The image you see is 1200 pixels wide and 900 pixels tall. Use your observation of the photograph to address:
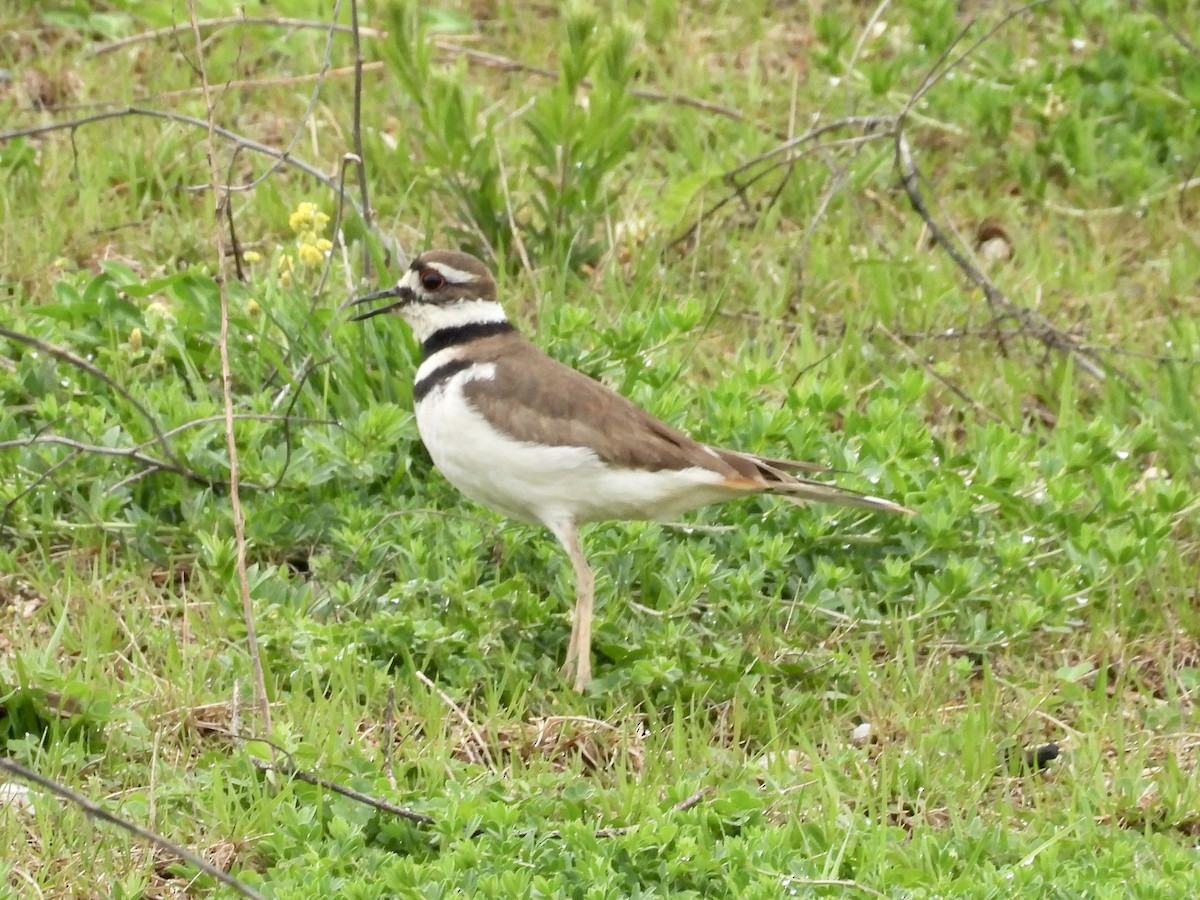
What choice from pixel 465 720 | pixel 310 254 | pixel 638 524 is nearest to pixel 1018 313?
pixel 638 524

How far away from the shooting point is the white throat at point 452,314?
5820 mm

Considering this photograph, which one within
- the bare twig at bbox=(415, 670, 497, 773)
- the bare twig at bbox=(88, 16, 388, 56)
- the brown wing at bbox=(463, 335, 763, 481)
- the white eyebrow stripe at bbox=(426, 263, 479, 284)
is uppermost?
the bare twig at bbox=(88, 16, 388, 56)

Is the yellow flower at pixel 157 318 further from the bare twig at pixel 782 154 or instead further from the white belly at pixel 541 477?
the bare twig at pixel 782 154

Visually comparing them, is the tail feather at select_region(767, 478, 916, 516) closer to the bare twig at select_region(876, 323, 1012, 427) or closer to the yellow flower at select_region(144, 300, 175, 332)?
the bare twig at select_region(876, 323, 1012, 427)

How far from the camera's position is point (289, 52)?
8758mm

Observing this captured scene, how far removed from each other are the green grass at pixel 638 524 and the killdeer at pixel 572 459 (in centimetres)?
24

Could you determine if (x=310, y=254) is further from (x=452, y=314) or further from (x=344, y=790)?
(x=344, y=790)

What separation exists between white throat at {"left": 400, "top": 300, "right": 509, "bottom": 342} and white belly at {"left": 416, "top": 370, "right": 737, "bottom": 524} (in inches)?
18.0

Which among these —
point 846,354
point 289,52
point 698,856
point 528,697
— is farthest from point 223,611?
point 289,52

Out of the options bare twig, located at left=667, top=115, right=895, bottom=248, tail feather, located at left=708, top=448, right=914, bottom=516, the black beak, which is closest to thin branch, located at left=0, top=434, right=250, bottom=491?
the black beak

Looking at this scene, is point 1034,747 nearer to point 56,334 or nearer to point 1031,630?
point 1031,630

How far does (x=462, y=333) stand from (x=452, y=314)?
7 centimetres

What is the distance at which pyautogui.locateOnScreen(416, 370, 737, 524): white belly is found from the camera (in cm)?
529

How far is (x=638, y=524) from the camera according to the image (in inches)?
233
